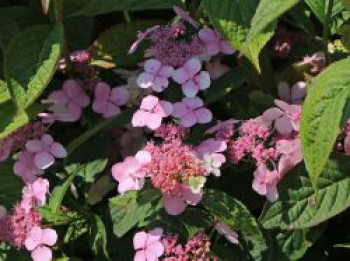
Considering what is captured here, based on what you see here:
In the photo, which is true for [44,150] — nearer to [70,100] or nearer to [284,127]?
[70,100]

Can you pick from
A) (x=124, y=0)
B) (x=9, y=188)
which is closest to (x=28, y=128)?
(x=9, y=188)

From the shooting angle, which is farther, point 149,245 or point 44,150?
point 44,150

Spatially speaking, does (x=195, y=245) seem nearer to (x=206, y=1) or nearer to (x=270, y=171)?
(x=270, y=171)

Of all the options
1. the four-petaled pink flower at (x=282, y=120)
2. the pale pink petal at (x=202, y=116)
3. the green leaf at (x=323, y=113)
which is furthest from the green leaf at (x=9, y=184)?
the green leaf at (x=323, y=113)

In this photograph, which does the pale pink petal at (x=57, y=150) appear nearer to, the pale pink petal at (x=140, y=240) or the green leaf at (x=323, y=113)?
the pale pink petal at (x=140, y=240)

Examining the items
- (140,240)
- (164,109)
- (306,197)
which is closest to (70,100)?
(164,109)
